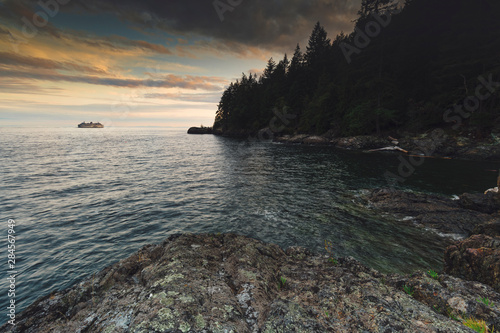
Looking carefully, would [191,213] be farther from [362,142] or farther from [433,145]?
[362,142]

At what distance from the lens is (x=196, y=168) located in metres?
34.0

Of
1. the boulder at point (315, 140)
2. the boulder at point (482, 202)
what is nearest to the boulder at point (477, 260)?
the boulder at point (482, 202)

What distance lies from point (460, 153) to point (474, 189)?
78.0 feet

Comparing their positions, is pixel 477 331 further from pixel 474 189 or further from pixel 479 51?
pixel 479 51

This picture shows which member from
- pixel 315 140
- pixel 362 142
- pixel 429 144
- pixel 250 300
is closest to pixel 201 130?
pixel 315 140

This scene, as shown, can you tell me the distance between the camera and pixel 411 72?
180ft

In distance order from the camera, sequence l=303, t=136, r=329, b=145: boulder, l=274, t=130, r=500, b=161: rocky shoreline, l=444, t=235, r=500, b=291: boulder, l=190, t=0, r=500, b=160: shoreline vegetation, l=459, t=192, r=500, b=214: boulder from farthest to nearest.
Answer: l=303, t=136, r=329, b=145: boulder, l=190, t=0, r=500, b=160: shoreline vegetation, l=274, t=130, r=500, b=161: rocky shoreline, l=459, t=192, r=500, b=214: boulder, l=444, t=235, r=500, b=291: boulder

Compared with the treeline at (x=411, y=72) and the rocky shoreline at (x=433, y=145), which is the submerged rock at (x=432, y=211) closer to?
the rocky shoreline at (x=433, y=145)

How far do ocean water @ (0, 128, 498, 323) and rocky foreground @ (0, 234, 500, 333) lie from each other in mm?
3786

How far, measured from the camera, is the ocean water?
405 inches

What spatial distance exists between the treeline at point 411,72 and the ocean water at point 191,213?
19.6 m

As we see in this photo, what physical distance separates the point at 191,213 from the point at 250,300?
1188cm

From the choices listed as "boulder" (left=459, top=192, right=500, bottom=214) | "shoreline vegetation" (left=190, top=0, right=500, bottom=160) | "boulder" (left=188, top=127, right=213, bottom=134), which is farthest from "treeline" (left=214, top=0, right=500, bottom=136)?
"boulder" (left=188, top=127, right=213, bottom=134)

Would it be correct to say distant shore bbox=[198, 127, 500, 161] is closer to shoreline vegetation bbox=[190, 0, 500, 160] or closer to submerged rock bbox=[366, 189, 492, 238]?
shoreline vegetation bbox=[190, 0, 500, 160]
